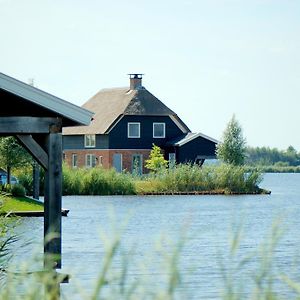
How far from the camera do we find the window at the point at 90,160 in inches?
2685

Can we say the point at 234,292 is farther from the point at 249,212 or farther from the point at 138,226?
the point at 249,212

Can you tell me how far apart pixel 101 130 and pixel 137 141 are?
7.74 feet

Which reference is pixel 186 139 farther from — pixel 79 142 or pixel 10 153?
pixel 10 153

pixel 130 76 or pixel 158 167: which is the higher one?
pixel 130 76

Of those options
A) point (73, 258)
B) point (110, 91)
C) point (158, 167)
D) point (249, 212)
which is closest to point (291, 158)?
point (110, 91)

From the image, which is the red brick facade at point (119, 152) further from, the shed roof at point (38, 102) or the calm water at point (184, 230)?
the shed roof at point (38, 102)

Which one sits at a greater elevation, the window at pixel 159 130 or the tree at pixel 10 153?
the window at pixel 159 130

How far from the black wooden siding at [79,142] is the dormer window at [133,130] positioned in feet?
4.73

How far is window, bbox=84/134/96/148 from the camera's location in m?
67.8

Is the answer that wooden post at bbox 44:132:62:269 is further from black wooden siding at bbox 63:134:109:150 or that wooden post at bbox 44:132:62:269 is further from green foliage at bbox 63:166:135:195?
black wooden siding at bbox 63:134:109:150

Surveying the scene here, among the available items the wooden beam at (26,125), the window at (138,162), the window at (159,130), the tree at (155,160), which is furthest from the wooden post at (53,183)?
the window at (159,130)

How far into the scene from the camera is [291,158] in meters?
136

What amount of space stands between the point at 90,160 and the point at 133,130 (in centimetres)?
393

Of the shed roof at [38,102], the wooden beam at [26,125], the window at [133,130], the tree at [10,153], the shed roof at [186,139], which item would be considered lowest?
the wooden beam at [26,125]
